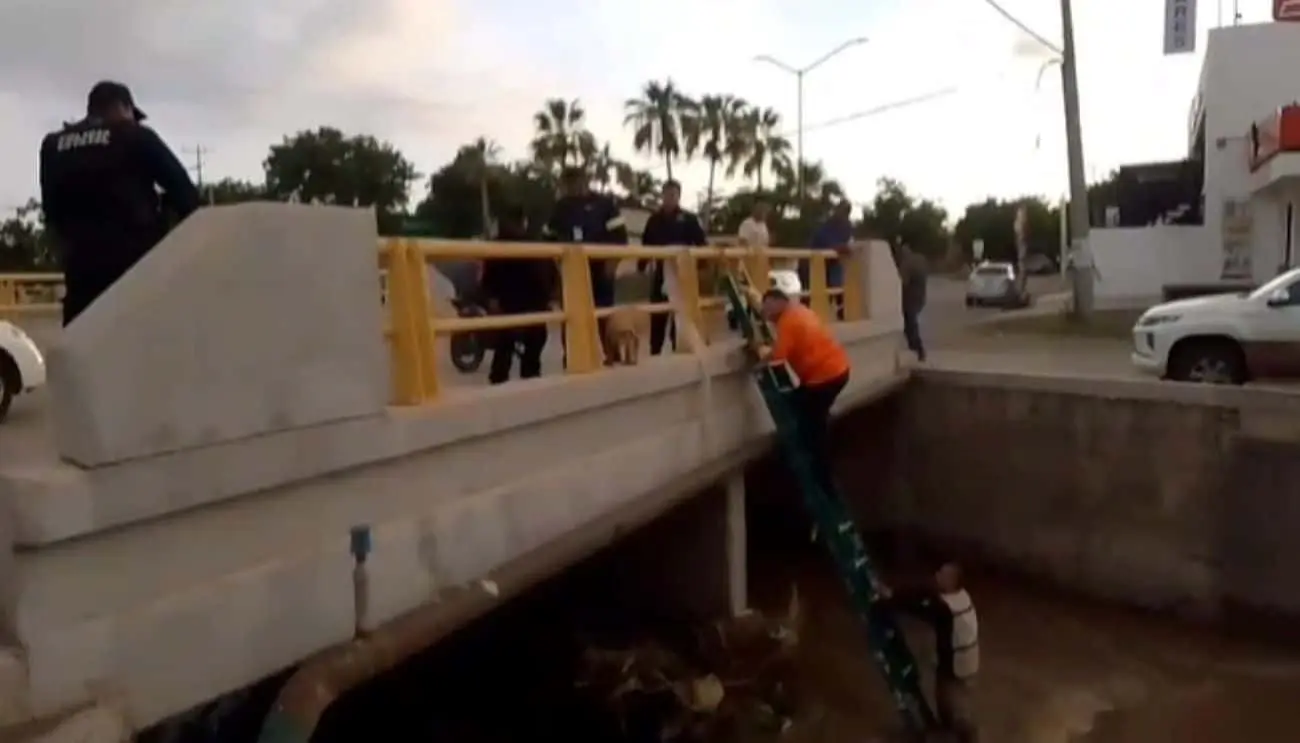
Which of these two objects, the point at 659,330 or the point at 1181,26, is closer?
the point at 659,330

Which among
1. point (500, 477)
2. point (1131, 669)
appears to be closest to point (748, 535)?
point (1131, 669)

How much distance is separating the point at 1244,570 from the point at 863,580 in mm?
5143

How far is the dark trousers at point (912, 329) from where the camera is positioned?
17016mm

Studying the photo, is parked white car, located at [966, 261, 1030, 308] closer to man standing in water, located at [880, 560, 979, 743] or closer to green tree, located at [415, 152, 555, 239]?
green tree, located at [415, 152, 555, 239]

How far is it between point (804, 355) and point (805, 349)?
0.05 meters

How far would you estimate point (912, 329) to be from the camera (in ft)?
56.4

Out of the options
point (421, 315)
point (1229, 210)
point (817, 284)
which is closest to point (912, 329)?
point (817, 284)

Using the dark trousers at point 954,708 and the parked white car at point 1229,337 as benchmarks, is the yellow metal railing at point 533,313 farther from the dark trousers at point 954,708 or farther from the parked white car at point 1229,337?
the parked white car at point 1229,337

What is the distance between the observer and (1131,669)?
12.8m

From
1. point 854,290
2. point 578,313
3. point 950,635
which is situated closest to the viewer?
point 578,313

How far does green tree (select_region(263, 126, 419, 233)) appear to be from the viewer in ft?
206

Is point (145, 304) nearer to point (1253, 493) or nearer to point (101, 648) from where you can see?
point (101, 648)

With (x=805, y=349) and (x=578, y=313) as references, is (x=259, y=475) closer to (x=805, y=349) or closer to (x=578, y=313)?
(x=578, y=313)

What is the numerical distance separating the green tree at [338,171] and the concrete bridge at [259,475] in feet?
182
